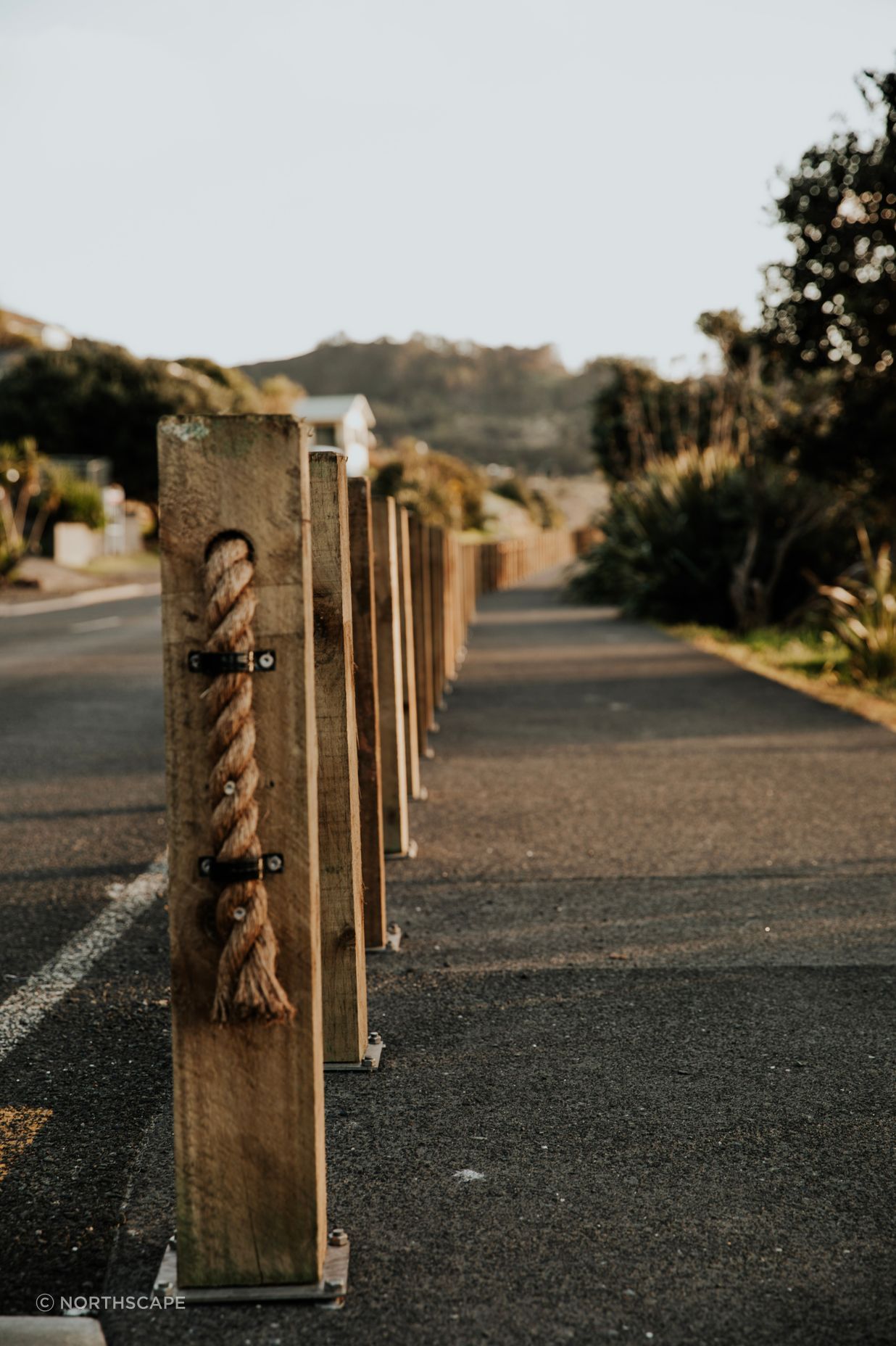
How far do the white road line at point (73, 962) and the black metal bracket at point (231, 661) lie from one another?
1.68 meters

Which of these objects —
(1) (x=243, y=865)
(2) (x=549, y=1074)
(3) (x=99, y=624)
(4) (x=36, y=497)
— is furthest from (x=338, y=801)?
(4) (x=36, y=497)

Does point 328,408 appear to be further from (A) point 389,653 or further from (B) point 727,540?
(A) point 389,653

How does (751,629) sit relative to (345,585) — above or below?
below

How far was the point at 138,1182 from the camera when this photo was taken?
2.66m

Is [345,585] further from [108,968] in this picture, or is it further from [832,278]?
[832,278]

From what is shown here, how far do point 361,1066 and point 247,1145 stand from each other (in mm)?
1034

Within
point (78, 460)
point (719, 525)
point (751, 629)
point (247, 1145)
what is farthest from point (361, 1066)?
point (78, 460)

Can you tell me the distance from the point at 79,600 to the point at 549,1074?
85.4ft

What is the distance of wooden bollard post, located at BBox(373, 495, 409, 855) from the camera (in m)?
5.10

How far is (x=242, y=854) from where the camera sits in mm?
2119

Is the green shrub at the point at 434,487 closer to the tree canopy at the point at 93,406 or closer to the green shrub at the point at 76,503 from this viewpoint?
the tree canopy at the point at 93,406

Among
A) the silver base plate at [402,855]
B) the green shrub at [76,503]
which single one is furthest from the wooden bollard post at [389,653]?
the green shrub at [76,503]

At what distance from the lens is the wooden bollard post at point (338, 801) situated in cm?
306

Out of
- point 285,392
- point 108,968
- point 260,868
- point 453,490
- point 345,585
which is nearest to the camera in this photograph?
point 260,868
